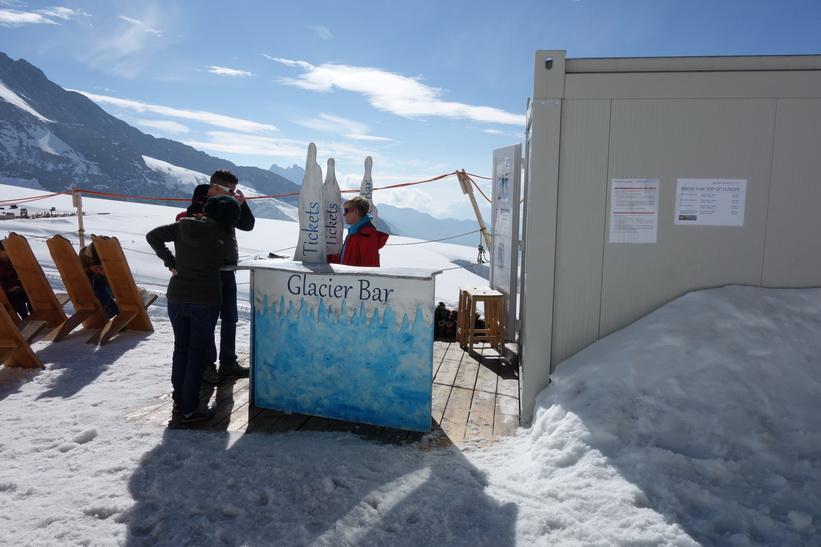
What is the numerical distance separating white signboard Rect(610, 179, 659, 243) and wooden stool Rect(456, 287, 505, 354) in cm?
229

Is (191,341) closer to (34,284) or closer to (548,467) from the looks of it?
(548,467)

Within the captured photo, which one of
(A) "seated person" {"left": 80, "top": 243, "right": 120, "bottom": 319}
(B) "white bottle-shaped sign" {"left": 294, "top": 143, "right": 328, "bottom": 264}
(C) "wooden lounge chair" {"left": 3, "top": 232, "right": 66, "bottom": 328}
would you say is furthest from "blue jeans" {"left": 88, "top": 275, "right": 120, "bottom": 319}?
(B) "white bottle-shaped sign" {"left": 294, "top": 143, "right": 328, "bottom": 264}

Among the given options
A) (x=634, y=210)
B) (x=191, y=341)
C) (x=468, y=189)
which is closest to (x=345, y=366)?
(x=191, y=341)

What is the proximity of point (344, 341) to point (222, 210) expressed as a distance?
131 cm

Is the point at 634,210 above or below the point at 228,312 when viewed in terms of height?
above

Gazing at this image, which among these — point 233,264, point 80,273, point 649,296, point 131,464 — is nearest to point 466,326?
point 649,296

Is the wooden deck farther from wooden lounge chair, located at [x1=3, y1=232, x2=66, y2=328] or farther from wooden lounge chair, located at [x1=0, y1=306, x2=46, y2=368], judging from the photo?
wooden lounge chair, located at [x1=3, y1=232, x2=66, y2=328]

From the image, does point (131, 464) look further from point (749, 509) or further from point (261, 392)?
point (749, 509)

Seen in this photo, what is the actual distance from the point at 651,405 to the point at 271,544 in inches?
92.5

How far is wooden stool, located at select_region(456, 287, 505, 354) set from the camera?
6.03 meters

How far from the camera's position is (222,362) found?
16.3 ft

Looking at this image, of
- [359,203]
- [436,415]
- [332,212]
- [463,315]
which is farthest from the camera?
[463,315]

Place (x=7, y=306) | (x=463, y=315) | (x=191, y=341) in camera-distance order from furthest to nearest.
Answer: (x=463, y=315), (x=7, y=306), (x=191, y=341)

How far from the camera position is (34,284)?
20.8 feet
